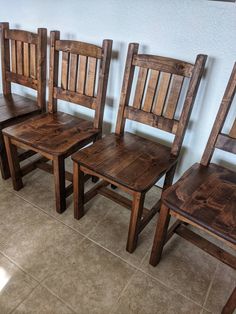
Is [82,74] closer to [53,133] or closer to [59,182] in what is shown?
[53,133]

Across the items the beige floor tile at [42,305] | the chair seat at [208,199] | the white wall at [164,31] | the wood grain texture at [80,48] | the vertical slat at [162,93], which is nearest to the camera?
the chair seat at [208,199]

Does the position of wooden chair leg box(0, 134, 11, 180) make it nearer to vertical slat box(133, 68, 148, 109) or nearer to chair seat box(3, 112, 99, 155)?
chair seat box(3, 112, 99, 155)

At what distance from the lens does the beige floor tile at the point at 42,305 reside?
1138mm

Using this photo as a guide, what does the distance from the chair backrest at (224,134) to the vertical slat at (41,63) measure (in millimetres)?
1193

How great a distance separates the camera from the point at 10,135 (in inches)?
59.1

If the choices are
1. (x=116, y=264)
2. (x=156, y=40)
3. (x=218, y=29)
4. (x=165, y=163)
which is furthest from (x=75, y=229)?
(x=218, y=29)

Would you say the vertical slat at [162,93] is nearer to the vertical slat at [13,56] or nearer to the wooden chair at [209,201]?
the wooden chair at [209,201]

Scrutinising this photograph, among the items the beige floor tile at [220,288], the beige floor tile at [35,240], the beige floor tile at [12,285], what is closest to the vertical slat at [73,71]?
the beige floor tile at [35,240]

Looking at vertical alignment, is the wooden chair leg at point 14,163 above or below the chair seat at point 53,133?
below

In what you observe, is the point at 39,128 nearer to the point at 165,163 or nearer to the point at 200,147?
the point at 165,163

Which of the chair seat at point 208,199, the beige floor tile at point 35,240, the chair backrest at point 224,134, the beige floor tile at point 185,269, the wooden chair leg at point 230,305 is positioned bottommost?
the beige floor tile at point 35,240

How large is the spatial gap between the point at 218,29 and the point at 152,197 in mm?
1162

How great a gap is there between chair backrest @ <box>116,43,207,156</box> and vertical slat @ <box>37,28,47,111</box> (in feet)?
2.04

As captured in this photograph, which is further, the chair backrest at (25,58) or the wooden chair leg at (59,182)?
the chair backrest at (25,58)
